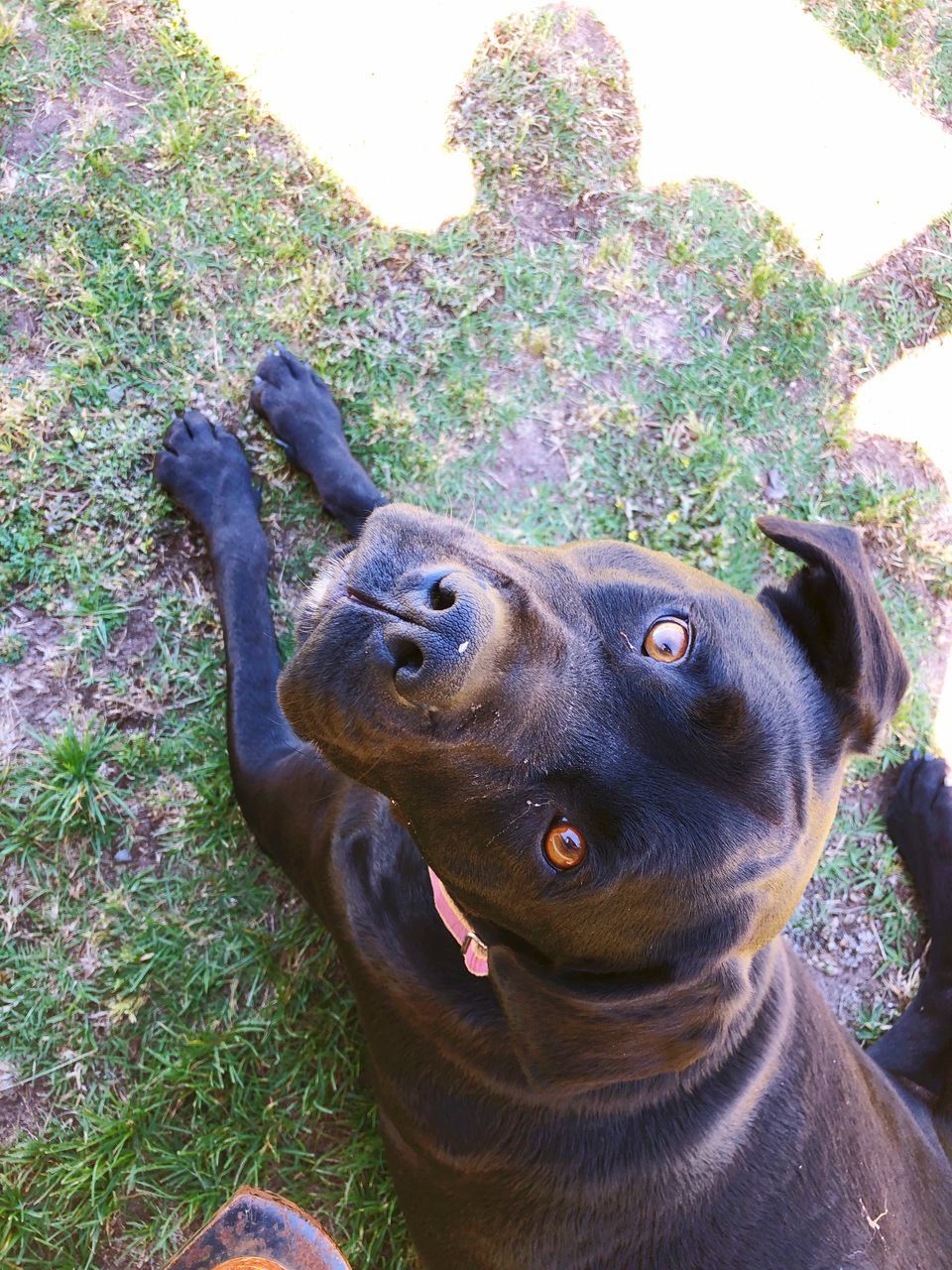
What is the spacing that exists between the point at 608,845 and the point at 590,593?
61 centimetres

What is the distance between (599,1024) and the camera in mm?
2080

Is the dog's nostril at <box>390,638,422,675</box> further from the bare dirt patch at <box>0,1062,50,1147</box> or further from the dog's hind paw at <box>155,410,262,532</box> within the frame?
the bare dirt patch at <box>0,1062,50,1147</box>

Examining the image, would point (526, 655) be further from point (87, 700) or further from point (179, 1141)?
point (179, 1141)

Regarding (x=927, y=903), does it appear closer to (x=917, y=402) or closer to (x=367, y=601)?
(x=917, y=402)

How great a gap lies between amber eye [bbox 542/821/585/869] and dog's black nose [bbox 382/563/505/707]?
371mm

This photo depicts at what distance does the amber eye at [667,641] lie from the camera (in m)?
2.16

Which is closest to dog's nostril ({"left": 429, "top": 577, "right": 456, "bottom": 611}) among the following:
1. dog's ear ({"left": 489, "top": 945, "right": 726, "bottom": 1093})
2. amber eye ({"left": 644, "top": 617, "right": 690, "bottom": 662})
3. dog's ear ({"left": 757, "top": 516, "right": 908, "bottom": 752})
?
amber eye ({"left": 644, "top": 617, "right": 690, "bottom": 662})

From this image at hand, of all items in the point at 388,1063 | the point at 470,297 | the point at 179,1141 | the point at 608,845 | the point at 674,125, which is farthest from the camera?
the point at 674,125

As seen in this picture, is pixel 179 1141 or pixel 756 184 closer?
pixel 179 1141

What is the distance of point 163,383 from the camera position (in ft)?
12.5

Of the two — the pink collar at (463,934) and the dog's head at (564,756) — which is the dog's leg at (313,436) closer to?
the dog's head at (564,756)

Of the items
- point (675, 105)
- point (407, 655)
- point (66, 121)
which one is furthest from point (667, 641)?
point (66, 121)

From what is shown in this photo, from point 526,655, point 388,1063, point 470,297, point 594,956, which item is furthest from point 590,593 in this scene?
point 470,297

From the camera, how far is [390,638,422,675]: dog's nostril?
1.86m
